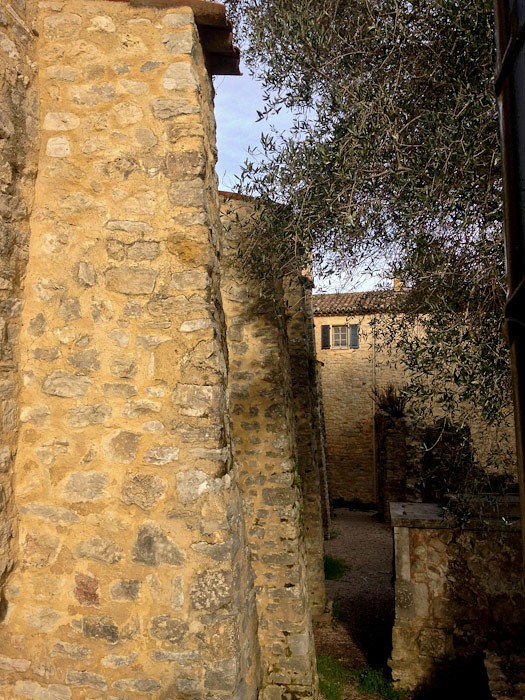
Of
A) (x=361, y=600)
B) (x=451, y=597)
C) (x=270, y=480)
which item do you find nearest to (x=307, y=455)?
(x=361, y=600)

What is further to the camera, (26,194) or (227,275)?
(227,275)

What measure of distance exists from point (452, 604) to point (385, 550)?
654 cm

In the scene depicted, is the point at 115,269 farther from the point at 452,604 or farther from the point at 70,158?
the point at 452,604

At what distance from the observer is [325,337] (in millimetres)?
20312

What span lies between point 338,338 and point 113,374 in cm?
1814

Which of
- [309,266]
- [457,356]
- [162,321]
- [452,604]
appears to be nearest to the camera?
→ [162,321]

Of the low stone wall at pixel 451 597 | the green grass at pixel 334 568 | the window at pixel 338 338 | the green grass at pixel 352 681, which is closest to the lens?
the low stone wall at pixel 451 597

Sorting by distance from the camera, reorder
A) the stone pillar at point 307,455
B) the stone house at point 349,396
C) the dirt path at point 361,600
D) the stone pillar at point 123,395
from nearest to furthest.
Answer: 1. the stone pillar at point 123,395
2. the dirt path at point 361,600
3. the stone pillar at point 307,455
4. the stone house at point 349,396

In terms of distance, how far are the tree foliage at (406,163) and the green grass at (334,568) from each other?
800 cm

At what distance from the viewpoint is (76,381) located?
2.49 metres

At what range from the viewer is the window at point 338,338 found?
2014 centimetres

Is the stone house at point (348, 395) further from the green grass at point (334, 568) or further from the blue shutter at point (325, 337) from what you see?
the green grass at point (334, 568)

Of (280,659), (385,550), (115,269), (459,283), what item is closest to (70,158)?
(115,269)

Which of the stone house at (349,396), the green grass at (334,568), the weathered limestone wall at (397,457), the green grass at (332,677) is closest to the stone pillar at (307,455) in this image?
the green grass at (332,677)
